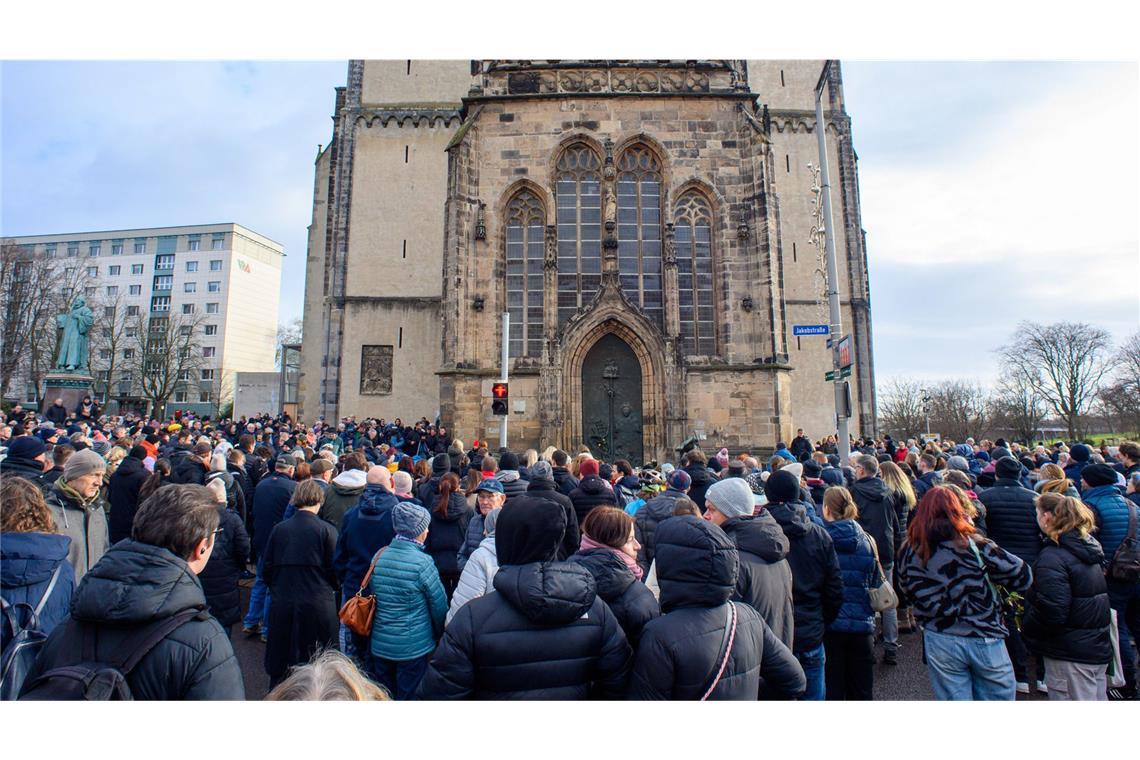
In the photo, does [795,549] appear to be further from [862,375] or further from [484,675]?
[862,375]

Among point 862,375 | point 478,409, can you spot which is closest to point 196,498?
point 478,409

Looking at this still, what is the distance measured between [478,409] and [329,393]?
9.13m

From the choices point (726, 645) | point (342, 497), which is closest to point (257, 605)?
point (342, 497)

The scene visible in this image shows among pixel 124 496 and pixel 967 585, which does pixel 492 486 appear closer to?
pixel 967 585

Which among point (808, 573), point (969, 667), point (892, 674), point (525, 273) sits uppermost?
point (525, 273)

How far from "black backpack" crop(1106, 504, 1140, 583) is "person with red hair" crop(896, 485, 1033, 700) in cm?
165

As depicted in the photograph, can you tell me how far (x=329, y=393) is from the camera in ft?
75.0

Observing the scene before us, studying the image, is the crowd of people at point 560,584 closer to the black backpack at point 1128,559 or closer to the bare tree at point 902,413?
the black backpack at point 1128,559

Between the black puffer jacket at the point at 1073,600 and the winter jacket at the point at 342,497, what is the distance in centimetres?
535

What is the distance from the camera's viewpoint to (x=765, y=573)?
11.3 feet

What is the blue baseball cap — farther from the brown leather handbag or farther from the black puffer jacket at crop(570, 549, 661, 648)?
the black puffer jacket at crop(570, 549, 661, 648)

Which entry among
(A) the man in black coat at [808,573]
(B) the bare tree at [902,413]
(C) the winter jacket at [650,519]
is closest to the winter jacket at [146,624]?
(A) the man in black coat at [808,573]

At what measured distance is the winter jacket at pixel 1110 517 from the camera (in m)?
4.75

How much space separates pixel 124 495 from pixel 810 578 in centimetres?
661
